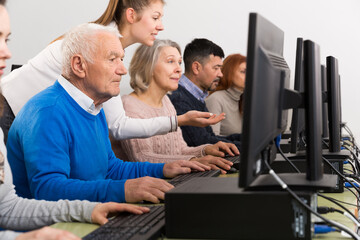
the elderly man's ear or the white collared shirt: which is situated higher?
the elderly man's ear

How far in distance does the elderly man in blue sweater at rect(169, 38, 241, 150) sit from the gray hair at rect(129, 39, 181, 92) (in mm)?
377

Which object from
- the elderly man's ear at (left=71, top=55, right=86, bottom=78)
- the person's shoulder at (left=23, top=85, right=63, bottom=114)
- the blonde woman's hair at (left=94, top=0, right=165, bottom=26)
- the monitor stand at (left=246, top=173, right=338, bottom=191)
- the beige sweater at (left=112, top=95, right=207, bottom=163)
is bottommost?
the beige sweater at (left=112, top=95, right=207, bottom=163)

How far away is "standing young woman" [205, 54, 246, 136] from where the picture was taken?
3.62m

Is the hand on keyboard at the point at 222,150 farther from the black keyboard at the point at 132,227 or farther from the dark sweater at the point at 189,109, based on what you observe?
the black keyboard at the point at 132,227

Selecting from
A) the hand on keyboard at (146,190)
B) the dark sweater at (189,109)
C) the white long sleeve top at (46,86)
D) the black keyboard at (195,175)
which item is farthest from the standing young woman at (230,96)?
the hand on keyboard at (146,190)

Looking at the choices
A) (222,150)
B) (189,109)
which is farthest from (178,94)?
(222,150)

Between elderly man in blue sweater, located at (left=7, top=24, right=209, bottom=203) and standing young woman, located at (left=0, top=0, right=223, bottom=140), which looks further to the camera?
standing young woman, located at (left=0, top=0, right=223, bottom=140)

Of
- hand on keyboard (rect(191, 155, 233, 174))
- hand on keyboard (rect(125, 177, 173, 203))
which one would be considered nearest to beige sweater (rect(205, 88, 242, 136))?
hand on keyboard (rect(191, 155, 233, 174))

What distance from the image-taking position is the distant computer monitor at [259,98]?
77 centimetres

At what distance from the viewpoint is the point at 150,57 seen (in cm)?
253

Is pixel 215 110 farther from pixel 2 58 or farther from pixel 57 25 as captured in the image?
pixel 2 58

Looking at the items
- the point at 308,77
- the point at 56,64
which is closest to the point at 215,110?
the point at 56,64

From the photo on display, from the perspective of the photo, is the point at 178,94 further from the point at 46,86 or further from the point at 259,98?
the point at 259,98

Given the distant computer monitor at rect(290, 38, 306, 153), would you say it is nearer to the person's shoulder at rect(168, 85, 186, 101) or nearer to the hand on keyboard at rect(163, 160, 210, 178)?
the hand on keyboard at rect(163, 160, 210, 178)
